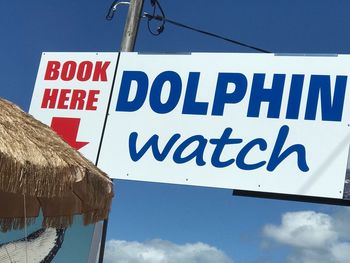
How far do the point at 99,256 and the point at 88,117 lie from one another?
1791 millimetres

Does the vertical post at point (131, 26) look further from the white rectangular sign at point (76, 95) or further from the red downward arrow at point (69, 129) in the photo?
the red downward arrow at point (69, 129)

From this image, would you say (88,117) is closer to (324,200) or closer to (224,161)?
(224,161)

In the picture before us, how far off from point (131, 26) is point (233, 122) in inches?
93.2

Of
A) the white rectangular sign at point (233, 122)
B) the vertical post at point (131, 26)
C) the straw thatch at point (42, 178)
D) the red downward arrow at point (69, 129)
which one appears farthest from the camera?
the vertical post at point (131, 26)

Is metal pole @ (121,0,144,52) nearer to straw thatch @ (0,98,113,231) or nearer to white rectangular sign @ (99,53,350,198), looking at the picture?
white rectangular sign @ (99,53,350,198)

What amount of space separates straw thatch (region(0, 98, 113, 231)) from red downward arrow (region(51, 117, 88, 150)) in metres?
2.13

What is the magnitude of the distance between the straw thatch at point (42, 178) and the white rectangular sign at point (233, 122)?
6.24ft

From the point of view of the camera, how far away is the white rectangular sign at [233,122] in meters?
6.14

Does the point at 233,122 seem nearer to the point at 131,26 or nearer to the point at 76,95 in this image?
the point at 76,95

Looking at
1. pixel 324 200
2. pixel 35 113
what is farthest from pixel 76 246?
pixel 324 200

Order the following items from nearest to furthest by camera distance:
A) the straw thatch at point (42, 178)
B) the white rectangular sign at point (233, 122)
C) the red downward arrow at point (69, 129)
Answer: the straw thatch at point (42, 178) → the white rectangular sign at point (233, 122) → the red downward arrow at point (69, 129)

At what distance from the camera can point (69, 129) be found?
23.9 ft

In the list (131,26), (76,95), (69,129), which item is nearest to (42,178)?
(69,129)

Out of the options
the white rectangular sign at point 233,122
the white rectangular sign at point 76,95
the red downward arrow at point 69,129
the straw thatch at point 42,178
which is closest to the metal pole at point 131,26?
the white rectangular sign at point 76,95
